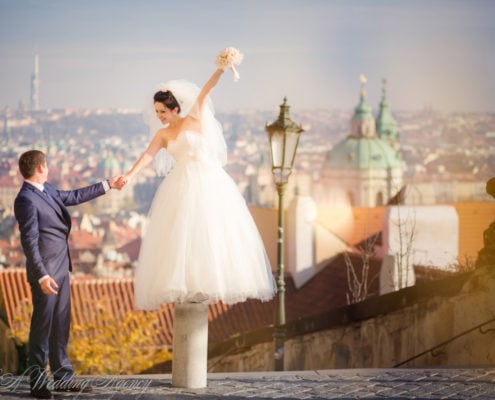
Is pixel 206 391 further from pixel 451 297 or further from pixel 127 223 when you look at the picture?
pixel 127 223

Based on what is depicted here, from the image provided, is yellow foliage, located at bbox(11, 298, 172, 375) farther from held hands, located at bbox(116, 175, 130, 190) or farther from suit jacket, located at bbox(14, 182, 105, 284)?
suit jacket, located at bbox(14, 182, 105, 284)

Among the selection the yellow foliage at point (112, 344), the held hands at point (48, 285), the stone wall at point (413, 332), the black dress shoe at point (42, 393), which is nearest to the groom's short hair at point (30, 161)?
the held hands at point (48, 285)

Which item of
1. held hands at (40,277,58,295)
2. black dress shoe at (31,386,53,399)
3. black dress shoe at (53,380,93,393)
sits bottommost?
black dress shoe at (31,386,53,399)

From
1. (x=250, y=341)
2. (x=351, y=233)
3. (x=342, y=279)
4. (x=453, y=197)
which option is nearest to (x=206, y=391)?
(x=250, y=341)

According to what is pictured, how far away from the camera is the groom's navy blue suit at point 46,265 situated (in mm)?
5883

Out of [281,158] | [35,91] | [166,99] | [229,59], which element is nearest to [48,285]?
[166,99]

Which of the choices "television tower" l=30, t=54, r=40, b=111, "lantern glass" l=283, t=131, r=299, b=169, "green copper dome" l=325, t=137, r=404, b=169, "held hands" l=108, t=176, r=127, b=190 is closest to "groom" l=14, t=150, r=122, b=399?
"held hands" l=108, t=176, r=127, b=190

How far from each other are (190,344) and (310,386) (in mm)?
836

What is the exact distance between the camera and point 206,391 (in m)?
6.27

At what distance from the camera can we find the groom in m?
5.88

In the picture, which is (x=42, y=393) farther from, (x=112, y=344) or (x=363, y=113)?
(x=363, y=113)

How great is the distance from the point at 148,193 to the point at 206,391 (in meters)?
36.9

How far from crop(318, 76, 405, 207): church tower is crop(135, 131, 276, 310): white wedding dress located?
79998 millimetres

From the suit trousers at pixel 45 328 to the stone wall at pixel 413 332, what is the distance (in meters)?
3.40
